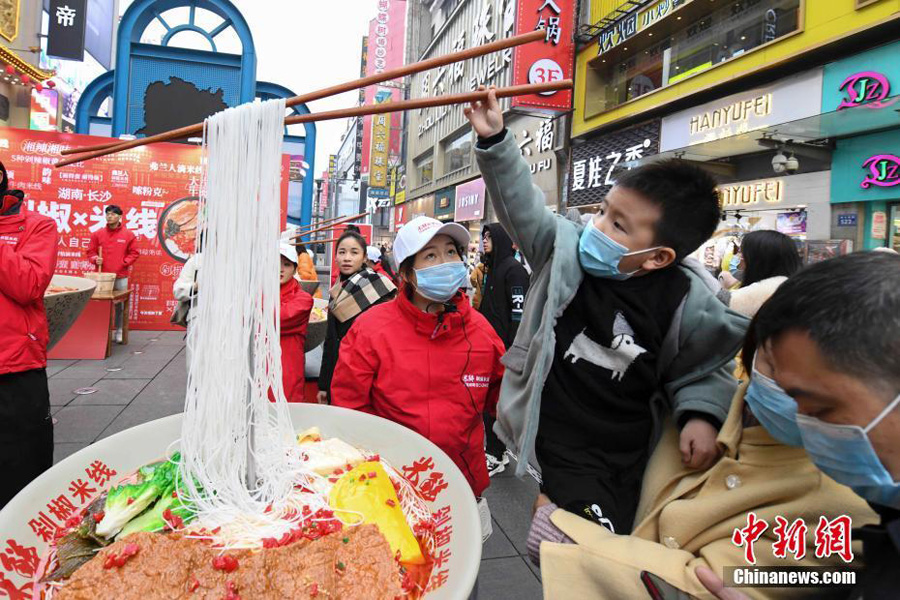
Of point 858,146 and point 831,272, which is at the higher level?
point 858,146

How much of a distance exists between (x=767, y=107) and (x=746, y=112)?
388 mm

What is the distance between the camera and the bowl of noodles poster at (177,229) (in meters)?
8.50

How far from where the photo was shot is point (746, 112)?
925cm

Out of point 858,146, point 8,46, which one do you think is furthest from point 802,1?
point 8,46

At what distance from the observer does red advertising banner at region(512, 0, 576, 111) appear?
508 inches

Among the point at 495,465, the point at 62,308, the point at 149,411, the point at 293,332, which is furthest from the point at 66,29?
the point at 495,465

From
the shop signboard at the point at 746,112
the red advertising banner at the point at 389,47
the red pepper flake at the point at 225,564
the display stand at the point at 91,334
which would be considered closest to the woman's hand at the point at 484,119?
the red pepper flake at the point at 225,564

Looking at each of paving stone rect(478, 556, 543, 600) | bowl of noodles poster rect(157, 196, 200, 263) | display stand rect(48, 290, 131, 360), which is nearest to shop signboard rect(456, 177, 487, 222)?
bowl of noodles poster rect(157, 196, 200, 263)

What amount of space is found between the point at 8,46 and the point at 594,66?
14.5m

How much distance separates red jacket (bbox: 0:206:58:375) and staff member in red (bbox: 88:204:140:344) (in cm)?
602

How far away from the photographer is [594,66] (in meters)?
13.9

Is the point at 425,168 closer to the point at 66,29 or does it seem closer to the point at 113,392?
the point at 66,29

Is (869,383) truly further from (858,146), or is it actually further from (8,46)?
(8,46)

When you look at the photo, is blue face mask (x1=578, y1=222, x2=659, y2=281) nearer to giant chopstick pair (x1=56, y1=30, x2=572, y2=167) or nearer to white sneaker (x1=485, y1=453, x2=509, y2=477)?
giant chopstick pair (x1=56, y1=30, x2=572, y2=167)
